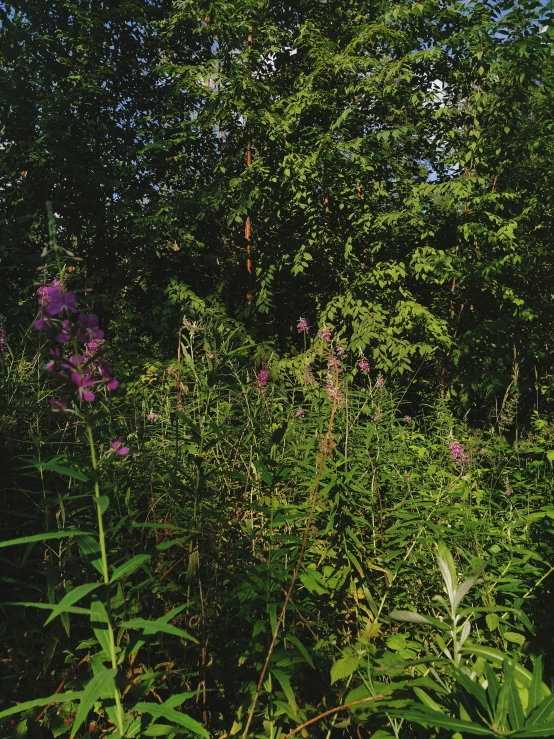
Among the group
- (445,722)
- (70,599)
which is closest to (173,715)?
(70,599)

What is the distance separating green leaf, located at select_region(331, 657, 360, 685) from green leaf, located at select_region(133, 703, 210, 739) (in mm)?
504

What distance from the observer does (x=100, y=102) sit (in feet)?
22.3

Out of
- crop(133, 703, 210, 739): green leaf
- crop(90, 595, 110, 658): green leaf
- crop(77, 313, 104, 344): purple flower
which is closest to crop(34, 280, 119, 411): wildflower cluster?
crop(77, 313, 104, 344): purple flower

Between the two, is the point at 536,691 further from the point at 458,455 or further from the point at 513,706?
the point at 458,455

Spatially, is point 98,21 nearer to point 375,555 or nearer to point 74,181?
point 74,181

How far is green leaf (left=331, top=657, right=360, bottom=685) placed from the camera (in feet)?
5.00

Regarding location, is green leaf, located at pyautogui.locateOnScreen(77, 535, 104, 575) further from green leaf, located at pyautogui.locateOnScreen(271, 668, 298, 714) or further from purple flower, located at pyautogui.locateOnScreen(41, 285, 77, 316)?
green leaf, located at pyautogui.locateOnScreen(271, 668, 298, 714)

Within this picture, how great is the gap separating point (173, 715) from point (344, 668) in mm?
606

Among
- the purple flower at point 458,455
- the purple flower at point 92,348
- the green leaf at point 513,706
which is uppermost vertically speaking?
the purple flower at point 92,348

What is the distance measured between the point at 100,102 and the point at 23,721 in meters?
7.03

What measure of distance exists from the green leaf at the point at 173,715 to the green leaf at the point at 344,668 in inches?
19.8

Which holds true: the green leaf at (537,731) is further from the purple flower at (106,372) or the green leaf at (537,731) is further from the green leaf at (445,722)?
the purple flower at (106,372)

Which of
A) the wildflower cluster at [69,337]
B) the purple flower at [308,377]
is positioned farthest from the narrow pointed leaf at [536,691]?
the purple flower at [308,377]

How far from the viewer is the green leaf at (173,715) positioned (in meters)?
1.12
